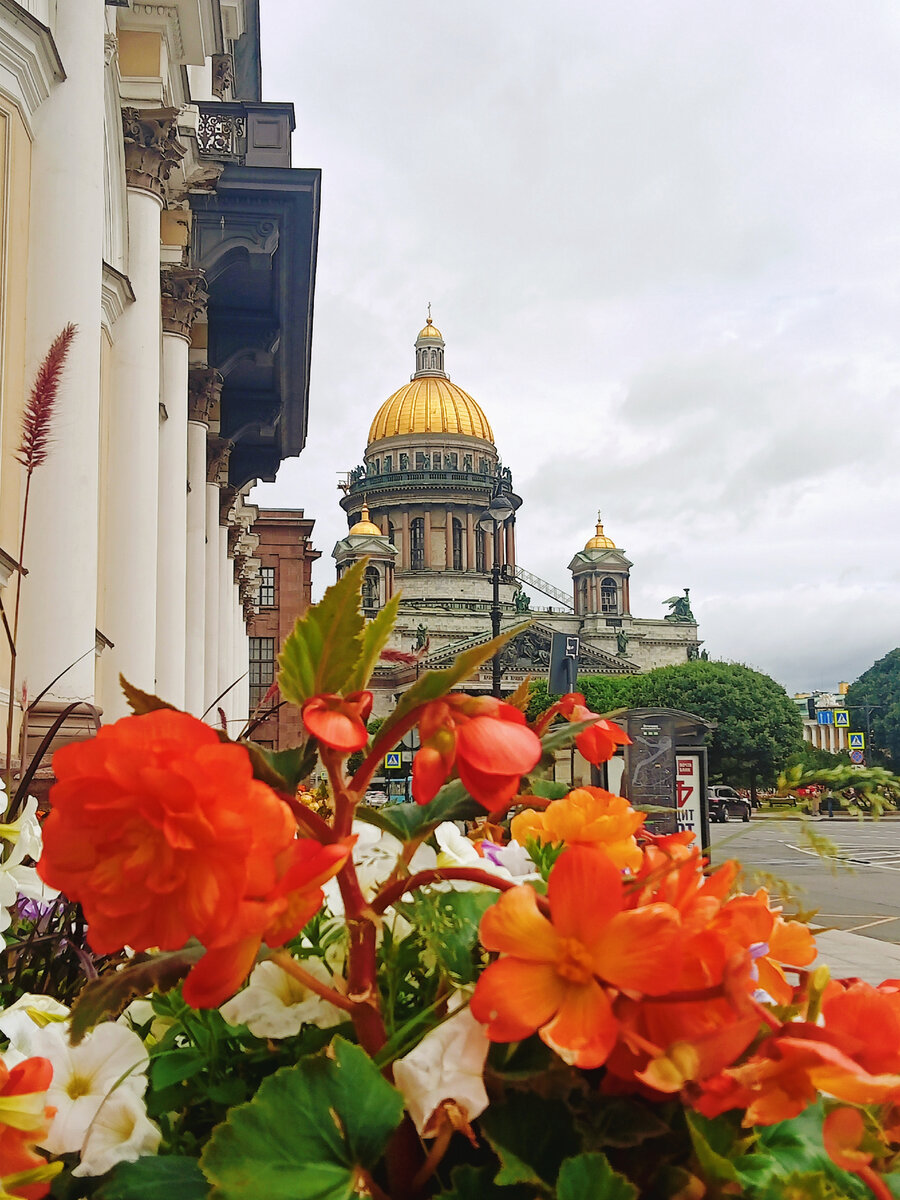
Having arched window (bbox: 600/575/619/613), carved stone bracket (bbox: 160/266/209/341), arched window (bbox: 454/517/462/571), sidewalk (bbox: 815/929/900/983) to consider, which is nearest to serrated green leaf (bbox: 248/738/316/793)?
sidewalk (bbox: 815/929/900/983)

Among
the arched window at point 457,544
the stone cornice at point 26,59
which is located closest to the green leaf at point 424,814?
the stone cornice at point 26,59

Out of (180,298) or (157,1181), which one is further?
(180,298)

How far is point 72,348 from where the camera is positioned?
7.37 meters

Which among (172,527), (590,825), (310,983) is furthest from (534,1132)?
(172,527)

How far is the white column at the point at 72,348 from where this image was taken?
758cm

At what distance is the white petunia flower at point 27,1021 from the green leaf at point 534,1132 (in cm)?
53

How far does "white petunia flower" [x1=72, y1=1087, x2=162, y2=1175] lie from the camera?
936 mm

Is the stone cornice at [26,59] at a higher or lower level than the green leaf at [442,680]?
higher

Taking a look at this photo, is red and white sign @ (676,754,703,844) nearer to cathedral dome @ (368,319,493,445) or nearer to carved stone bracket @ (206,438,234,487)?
carved stone bracket @ (206,438,234,487)

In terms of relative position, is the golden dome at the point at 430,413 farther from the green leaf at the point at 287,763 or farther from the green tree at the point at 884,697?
the green leaf at the point at 287,763

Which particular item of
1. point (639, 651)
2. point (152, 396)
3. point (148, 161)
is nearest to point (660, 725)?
point (152, 396)

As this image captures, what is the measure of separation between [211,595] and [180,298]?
825 centimetres

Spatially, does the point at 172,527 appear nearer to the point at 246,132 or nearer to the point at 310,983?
the point at 246,132

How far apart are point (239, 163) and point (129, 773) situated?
1557 cm
